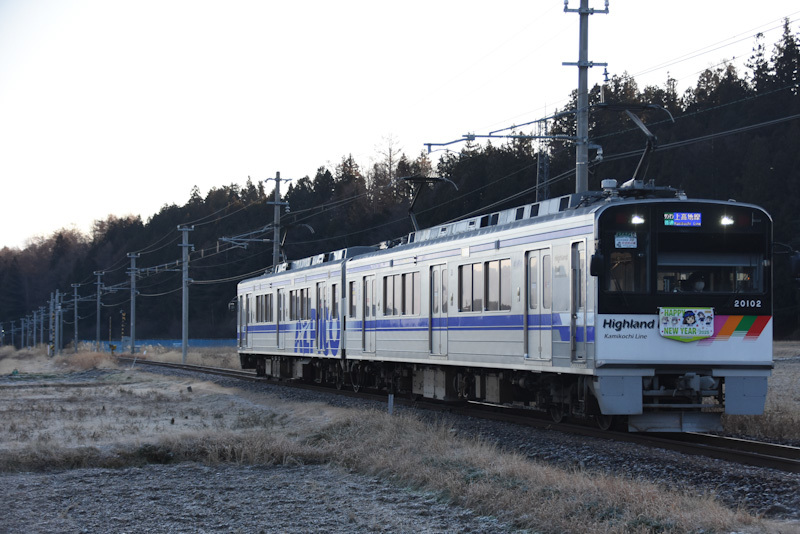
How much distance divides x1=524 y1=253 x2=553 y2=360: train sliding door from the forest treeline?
727 centimetres

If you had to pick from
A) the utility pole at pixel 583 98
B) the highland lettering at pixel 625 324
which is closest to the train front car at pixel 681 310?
the highland lettering at pixel 625 324

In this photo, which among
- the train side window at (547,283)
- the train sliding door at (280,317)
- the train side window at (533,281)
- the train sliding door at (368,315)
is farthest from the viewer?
the train sliding door at (280,317)

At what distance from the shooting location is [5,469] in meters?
12.6

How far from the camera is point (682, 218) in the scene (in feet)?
44.6

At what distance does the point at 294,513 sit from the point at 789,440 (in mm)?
7466

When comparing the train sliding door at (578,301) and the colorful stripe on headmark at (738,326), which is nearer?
the colorful stripe on headmark at (738,326)

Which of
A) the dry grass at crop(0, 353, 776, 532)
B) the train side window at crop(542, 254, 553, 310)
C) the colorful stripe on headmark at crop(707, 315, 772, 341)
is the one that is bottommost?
the dry grass at crop(0, 353, 776, 532)

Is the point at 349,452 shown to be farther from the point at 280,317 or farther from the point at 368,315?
the point at 280,317

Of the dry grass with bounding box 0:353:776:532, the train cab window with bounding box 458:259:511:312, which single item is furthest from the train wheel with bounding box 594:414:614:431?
the train cab window with bounding box 458:259:511:312

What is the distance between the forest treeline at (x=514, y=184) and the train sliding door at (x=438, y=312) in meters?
5.43

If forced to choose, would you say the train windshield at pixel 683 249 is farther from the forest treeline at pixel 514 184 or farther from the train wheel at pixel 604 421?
the forest treeline at pixel 514 184

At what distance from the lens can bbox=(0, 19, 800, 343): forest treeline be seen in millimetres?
58031

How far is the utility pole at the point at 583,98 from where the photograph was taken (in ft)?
70.6

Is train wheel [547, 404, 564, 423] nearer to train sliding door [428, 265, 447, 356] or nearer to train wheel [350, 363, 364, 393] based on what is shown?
train sliding door [428, 265, 447, 356]
